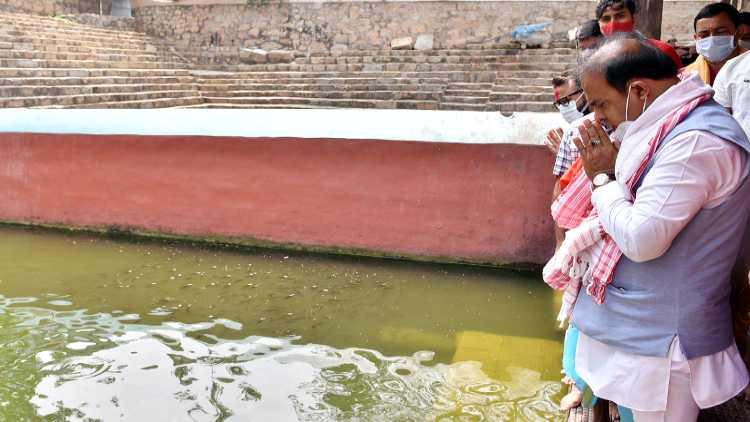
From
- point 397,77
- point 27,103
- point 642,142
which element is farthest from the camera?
point 397,77

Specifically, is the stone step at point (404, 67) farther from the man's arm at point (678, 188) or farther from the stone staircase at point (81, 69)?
the man's arm at point (678, 188)

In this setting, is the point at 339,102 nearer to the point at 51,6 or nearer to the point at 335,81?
the point at 335,81

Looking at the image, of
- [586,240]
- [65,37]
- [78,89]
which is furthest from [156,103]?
[586,240]

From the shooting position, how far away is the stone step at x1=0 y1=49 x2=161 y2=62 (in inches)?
414

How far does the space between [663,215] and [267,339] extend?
95.1 inches

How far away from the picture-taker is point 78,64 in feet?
37.1

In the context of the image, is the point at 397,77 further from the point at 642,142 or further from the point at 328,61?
the point at 642,142

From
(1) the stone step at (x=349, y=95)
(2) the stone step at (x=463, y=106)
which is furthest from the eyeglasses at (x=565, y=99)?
(1) the stone step at (x=349, y=95)

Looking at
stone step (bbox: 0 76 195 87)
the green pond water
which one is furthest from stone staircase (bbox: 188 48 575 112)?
the green pond water

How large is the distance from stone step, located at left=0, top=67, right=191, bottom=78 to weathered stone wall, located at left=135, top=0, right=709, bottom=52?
3.71 meters

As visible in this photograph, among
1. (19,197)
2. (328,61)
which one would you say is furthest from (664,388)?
(328,61)

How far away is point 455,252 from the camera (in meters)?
4.49

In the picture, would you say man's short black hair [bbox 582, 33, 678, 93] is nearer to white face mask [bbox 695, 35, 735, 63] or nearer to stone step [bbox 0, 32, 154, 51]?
white face mask [bbox 695, 35, 735, 63]

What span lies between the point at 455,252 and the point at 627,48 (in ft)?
10.3
